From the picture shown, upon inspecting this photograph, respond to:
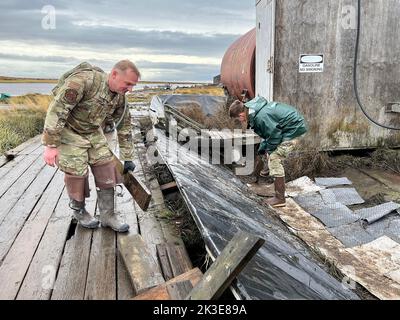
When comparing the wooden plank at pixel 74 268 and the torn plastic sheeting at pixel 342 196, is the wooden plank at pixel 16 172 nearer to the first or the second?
the wooden plank at pixel 74 268

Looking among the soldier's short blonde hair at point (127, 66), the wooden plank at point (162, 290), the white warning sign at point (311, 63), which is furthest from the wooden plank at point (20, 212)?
the white warning sign at point (311, 63)

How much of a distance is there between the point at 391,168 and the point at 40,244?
6.00m

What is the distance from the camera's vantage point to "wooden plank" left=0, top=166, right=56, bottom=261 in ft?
10.5

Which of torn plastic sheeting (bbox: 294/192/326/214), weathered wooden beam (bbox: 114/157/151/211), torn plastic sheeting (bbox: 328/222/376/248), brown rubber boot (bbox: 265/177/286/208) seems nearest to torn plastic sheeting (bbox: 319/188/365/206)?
torn plastic sheeting (bbox: 294/192/326/214)

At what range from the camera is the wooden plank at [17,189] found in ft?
13.0

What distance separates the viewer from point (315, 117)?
7.16 m

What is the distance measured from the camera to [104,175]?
11.0 ft

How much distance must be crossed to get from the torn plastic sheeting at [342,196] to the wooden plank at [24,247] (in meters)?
3.64

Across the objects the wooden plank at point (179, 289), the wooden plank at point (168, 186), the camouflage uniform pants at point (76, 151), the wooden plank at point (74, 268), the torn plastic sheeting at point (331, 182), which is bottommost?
the torn plastic sheeting at point (331, 182)

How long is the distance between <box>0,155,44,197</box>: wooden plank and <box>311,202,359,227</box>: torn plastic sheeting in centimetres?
384

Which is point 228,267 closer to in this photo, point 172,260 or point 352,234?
Result: point 172,260

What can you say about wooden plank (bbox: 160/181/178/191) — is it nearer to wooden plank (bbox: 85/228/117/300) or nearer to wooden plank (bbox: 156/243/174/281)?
wooden plank (bbox: 85/228/117/300)

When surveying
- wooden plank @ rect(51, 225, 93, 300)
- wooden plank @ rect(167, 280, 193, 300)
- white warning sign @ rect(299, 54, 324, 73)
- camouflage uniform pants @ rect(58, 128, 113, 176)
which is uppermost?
white warning sign @ rect(299, 54, 324, 73)
